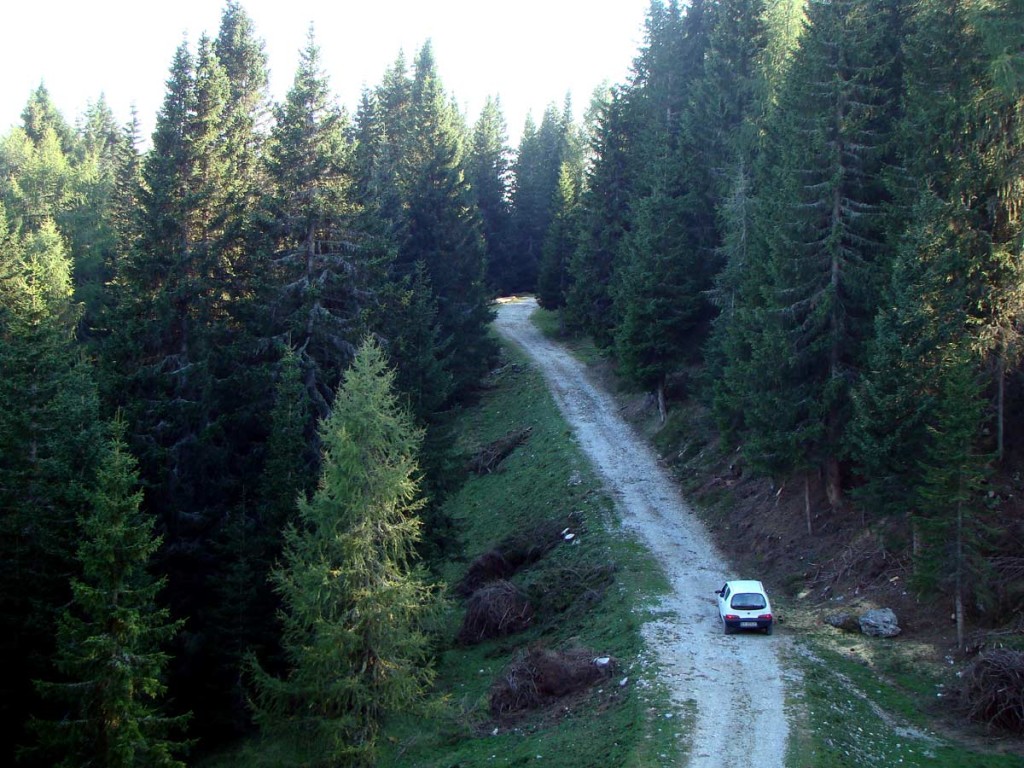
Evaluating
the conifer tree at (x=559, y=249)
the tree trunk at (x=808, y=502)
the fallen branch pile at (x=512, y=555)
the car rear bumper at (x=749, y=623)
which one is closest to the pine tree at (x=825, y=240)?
the tree trunk at (x=808, y=502)

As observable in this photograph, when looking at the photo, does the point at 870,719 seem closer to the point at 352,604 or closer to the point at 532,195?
the point at 352,604

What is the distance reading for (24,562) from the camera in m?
23.6

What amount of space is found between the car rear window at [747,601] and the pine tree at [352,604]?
28.3 feet

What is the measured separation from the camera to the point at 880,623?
2188 centimetres

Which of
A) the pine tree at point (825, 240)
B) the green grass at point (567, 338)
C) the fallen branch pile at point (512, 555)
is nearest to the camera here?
the pine tree at point (825, 240)

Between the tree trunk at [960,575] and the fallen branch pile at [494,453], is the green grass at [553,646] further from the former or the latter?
the tree trunk at [960,575]

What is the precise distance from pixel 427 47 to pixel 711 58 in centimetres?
3196

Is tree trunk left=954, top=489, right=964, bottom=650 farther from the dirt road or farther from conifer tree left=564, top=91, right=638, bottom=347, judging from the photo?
conifer tree left=564, top=91, right=638, bottom=347

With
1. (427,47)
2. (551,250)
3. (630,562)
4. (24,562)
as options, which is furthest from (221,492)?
(427,47)

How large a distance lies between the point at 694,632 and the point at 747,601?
1610mm

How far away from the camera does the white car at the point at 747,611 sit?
2209cm

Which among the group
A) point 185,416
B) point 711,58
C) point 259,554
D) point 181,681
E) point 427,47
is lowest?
point 181,681

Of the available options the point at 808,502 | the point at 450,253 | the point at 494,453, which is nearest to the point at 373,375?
the point at 808,502

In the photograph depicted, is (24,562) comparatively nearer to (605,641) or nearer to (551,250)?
(605,641)
